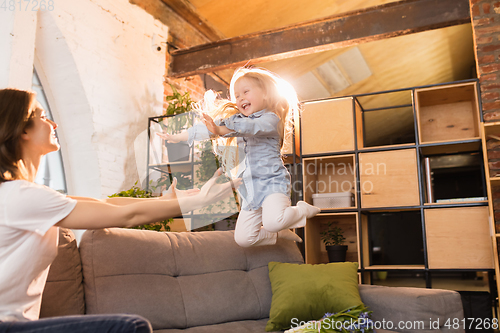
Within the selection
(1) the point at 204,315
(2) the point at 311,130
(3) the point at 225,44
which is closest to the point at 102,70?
(3) the point at 225,44

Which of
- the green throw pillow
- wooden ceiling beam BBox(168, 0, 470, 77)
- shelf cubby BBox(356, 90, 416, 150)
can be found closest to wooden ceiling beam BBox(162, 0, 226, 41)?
wooden ceiling beam BBox(168, 0, 470, 77)

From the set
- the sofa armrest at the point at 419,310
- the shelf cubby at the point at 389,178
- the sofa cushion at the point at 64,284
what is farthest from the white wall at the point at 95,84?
the sofa armrest at the point at 419,310

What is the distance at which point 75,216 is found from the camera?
1069mm

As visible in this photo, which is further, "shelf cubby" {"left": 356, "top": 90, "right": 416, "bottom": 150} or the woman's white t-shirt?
"shelf cubby" {"left": 356, "top": 90, "right": 416, "bottom": 150}

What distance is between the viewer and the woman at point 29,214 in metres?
1.00

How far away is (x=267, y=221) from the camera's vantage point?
6.18 feet

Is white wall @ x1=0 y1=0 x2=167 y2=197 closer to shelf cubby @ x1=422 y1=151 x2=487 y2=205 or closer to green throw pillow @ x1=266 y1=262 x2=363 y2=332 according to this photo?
green throw pillow @ x1=266 y1=262 x2=363 y2=332

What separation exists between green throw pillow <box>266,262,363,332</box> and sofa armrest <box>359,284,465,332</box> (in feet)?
0.40

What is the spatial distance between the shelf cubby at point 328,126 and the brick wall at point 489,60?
1.07 metres

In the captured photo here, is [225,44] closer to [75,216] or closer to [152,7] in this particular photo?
[152,7]

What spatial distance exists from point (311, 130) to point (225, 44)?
57.1 inches

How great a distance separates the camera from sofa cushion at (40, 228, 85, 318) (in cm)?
137

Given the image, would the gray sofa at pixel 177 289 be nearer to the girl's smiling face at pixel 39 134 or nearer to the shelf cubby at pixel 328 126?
the girl's smiling face at pixel 39 134

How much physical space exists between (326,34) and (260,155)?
225 centimetres
